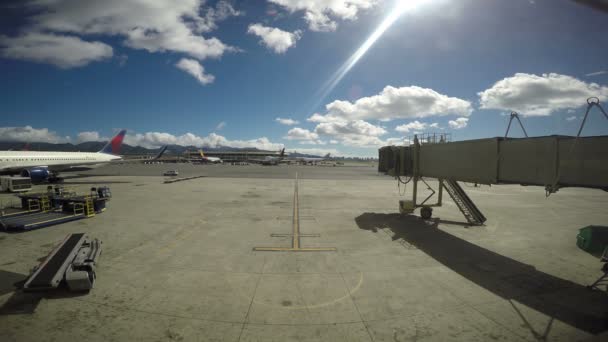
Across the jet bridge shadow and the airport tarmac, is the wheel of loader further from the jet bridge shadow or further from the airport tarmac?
the jet bridge shadow

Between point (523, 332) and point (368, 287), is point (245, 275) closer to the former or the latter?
point (368, 287)

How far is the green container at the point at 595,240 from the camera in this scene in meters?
10.7

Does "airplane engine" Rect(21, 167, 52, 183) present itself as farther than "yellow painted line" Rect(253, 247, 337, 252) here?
Yes

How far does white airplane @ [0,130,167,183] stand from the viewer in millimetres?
33438

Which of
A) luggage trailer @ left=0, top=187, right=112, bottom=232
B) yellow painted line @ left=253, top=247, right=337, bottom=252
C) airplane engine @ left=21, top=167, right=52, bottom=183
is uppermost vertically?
airplane engine @ left=21, top=167, right=52, bottom=183

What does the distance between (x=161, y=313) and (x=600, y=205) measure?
39.4 metres

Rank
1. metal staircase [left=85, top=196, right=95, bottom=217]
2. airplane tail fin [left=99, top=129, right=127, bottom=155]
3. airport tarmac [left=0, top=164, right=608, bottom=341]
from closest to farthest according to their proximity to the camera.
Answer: airport tarmac [left=0, top=164, right=608, bottom=341] < metal staircase [left=85, top=196, right=95, bottom=217] < airplane tail fin [left=99, top=129, right=127, bottom=155]

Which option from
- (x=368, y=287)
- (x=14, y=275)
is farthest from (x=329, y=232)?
(x=14, y=275)

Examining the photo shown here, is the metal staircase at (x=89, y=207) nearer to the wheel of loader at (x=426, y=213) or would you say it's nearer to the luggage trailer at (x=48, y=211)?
the luggage trailer at (x=48, y=211)

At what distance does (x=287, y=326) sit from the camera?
6.54 metres

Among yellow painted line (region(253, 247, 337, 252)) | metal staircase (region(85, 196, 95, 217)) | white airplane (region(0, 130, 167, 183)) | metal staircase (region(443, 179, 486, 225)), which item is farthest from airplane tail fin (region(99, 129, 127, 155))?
metal staircase (region(443, 179, 486, 225))

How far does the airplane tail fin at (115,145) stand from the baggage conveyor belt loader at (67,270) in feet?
173

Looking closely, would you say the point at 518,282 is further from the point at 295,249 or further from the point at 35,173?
the point at 35,173

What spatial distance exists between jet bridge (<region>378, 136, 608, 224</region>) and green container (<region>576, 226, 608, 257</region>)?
3524mm
